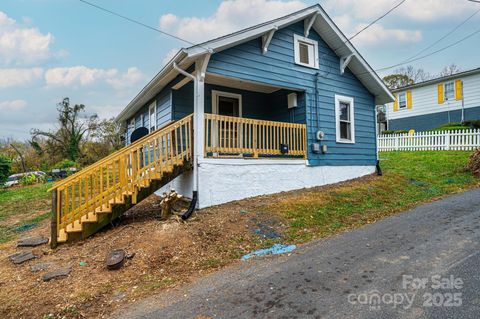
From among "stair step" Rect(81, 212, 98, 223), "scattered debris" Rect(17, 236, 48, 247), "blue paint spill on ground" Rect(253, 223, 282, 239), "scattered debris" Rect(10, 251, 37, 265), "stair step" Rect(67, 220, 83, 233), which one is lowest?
"scattered debris" Rect(10, 251, 37, 265)

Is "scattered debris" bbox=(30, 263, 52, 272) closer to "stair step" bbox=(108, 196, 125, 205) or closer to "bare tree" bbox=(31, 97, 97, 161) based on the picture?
"stair step" bbox=(108, 196, 125, 205)

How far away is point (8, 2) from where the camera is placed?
7105 millimetres

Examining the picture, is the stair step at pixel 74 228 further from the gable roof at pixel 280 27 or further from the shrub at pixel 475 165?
the shrub at pixel 475 165

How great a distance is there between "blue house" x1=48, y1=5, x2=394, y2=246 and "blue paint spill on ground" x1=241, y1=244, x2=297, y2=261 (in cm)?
225

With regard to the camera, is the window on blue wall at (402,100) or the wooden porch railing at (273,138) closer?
the wooden porch railing at (273,138)

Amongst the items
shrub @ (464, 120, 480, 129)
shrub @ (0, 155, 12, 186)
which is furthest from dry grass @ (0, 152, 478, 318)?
shrub @ (464, 120, 480, 129)

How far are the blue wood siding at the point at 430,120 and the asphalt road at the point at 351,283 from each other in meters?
17.4

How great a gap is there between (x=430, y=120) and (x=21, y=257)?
23.9 meters

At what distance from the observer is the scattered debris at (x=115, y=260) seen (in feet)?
13.4

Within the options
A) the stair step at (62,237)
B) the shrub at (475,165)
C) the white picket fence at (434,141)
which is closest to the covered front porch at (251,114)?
the stair step at (62,237)

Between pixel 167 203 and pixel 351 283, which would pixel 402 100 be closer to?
pixel 167 203

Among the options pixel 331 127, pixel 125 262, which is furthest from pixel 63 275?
pixel 331 127

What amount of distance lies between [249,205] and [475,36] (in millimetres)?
12927

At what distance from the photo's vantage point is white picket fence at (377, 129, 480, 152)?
44.1 feet
